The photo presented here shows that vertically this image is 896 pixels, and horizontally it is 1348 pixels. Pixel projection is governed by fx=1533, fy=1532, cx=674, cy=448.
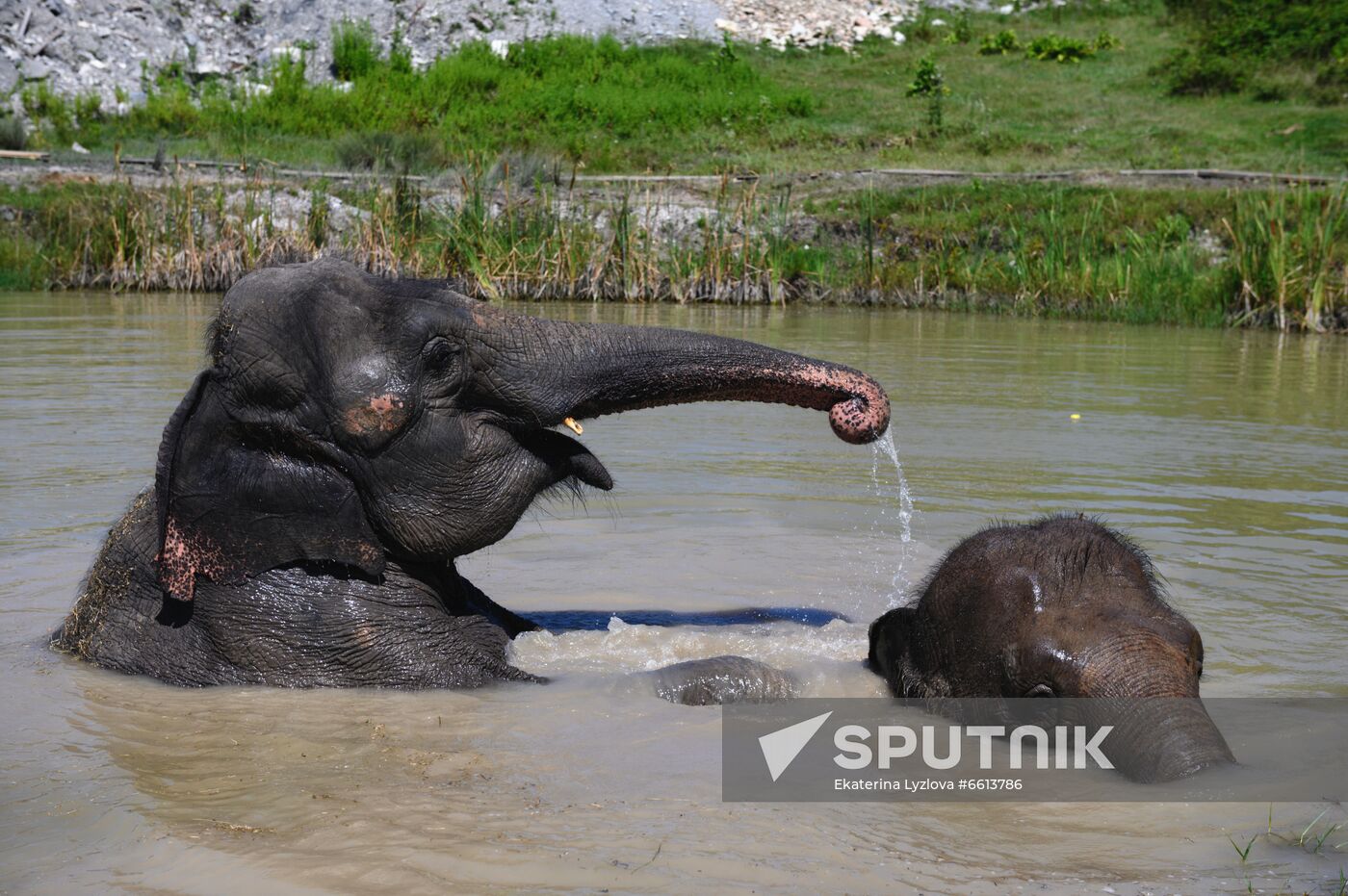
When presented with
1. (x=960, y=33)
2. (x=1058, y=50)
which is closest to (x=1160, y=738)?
(x=1058, y=50)

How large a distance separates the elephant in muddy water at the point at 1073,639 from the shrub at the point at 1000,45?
41.6 metres

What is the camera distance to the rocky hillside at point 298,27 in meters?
40.4

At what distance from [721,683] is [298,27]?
42.3 metres

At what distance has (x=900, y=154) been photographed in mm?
34062

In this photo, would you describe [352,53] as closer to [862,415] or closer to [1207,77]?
[1207,77]

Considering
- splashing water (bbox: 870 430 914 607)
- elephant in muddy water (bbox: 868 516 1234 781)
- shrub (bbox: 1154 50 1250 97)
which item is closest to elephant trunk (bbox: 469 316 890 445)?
elephant in muddy water (bbox: 868 516 1234 781)

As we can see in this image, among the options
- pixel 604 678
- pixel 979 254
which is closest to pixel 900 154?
pixel 979 254

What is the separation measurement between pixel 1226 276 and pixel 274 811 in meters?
19.1

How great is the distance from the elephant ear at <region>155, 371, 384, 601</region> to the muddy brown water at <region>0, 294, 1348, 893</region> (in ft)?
1.53

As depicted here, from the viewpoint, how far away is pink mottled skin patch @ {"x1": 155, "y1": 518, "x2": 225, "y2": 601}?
513 centimetres

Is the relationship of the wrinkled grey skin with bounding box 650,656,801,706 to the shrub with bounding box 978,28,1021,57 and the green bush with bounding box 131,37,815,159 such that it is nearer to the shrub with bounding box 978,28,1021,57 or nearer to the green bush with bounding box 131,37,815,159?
Result: the green bush with bounding box 131,37,815,159

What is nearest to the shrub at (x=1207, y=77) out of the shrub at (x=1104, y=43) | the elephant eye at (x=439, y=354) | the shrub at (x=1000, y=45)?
the shrub at (x=1104, y=43)

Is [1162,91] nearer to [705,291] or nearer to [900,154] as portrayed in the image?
[900,154]

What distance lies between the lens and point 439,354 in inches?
203
